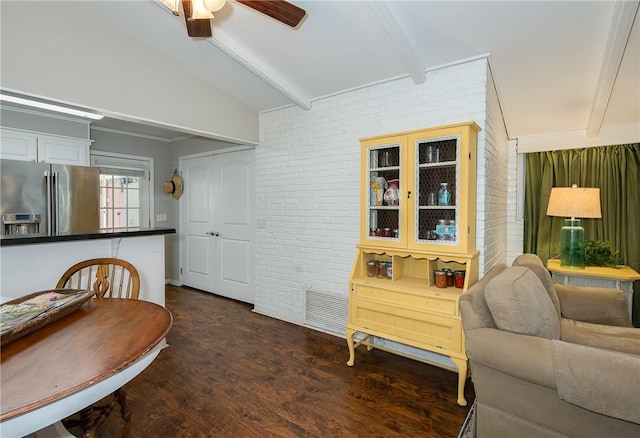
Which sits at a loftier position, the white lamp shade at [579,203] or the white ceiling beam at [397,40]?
the white ceiling beam at [397,40]

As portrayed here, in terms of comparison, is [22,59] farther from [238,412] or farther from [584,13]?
[584,13]

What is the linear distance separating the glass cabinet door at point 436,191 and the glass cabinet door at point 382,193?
18 cm

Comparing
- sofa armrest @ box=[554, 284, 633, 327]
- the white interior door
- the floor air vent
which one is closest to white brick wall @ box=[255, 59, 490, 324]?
the floor air vent

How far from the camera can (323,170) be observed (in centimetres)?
324

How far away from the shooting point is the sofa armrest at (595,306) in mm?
2275

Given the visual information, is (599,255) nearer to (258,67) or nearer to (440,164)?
(440,164)

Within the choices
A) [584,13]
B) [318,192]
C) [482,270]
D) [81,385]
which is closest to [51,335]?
[81,385]

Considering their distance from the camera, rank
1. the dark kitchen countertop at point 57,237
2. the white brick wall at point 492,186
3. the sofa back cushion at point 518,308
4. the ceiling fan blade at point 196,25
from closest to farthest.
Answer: the sofa back cushion at point 518,308, the ceiling fan blade at point 196,25, the dark kitchen countertop at point 57,237, the white brick wall at point 492,186

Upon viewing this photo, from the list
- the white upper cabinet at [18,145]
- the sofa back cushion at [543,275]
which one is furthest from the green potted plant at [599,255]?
the white upper cabinet at [18,145]

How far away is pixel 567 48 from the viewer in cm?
215

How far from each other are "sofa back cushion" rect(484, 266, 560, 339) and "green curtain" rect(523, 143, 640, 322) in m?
2.33

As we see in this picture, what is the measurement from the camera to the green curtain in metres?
3.19

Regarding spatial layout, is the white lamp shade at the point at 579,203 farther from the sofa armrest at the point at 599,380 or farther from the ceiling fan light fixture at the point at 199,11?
the ceiling fan light fixture at the point at 199,11

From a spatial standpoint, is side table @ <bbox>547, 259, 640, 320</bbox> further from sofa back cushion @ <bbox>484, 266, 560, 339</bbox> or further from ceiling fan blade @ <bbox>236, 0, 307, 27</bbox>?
ceiling fan blade @ <bbox>236, 0, 307, 27</bbox>
